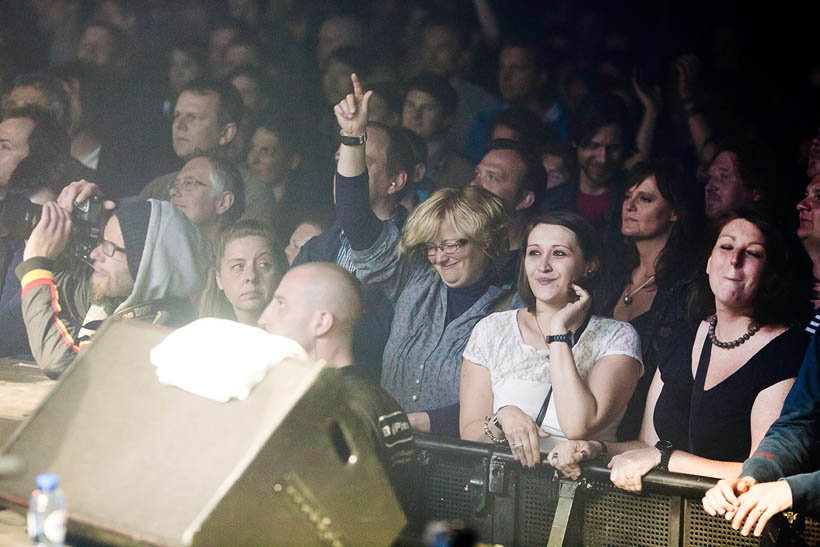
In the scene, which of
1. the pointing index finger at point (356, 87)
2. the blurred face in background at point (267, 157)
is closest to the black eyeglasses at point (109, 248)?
the blurred face in background at point (267, 157)

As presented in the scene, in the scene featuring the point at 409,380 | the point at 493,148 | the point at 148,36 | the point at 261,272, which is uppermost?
the point at 148,36

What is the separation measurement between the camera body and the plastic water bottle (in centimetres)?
256

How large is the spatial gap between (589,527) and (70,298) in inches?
99.0

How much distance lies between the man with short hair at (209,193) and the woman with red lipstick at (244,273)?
7cm

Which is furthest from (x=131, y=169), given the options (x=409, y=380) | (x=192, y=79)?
(x=409, y=380)

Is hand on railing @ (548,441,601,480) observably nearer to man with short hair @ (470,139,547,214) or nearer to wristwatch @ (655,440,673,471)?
wristwatch @ (655,440,673,471)

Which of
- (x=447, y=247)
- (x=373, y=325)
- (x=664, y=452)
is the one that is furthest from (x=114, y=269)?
(x=664, y=452)

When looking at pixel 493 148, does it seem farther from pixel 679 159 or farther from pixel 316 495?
pixel 316 495

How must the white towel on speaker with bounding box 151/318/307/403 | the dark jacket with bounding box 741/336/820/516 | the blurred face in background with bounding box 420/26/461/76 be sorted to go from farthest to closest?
the blurred face in background with bounding box 420/26/461/76 < the dark jacket with bounding box 741/336/820/516 < the white towel on speaker with bounding box 151/318/307/403

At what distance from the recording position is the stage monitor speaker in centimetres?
169

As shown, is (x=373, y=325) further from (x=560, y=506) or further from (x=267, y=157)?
(x=560, y=506)

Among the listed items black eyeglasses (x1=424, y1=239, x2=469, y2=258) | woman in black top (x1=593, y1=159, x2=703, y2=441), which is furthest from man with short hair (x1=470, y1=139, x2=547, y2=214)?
woman in black top (x1=593, y1=159, x2=703, y2=441)

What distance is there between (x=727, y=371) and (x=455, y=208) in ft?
4.30

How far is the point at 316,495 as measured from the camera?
188 centimetres
